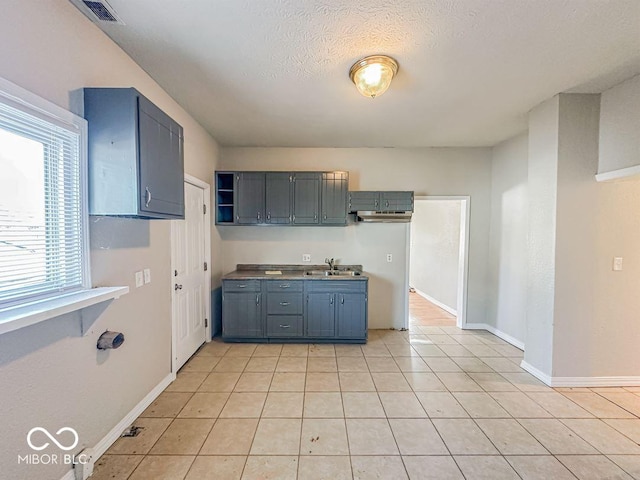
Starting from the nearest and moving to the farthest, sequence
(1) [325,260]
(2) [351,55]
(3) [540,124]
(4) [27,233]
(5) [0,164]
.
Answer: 1. (5) [0,164]
2. (4) [27,233]
3. (2) [351,55]
4. (3) [540,124]
5. (1) [325,260]

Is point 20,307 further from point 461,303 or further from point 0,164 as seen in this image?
point 461,303

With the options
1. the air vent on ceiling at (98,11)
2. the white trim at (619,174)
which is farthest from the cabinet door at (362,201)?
the air vent on ceiling at (98,11)

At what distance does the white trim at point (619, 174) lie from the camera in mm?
2242

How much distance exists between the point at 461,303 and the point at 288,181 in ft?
10.5

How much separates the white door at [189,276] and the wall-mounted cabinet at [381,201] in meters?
2.04

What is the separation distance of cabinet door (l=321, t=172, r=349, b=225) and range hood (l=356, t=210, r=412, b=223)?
0.27m

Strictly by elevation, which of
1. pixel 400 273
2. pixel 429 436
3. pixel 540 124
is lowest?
pixel 429 436

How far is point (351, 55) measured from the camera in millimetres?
1975

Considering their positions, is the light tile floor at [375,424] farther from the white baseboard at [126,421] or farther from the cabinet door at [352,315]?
the cabinet door at [352,315]

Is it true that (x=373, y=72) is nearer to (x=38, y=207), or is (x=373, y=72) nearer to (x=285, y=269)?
(x=38, y=207)

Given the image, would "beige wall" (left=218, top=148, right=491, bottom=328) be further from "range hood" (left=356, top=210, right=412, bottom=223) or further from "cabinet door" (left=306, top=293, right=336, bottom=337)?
"cabinet door" (left=306, top=293, right=336, bottom=337)

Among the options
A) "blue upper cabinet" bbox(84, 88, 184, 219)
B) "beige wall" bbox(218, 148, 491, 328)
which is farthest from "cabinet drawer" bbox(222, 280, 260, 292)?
"blue upper cabinet" bbox(84, 88, 184, 219)

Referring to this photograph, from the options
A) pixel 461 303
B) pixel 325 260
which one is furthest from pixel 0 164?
pixel 461 303

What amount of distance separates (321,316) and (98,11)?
3351 mm
